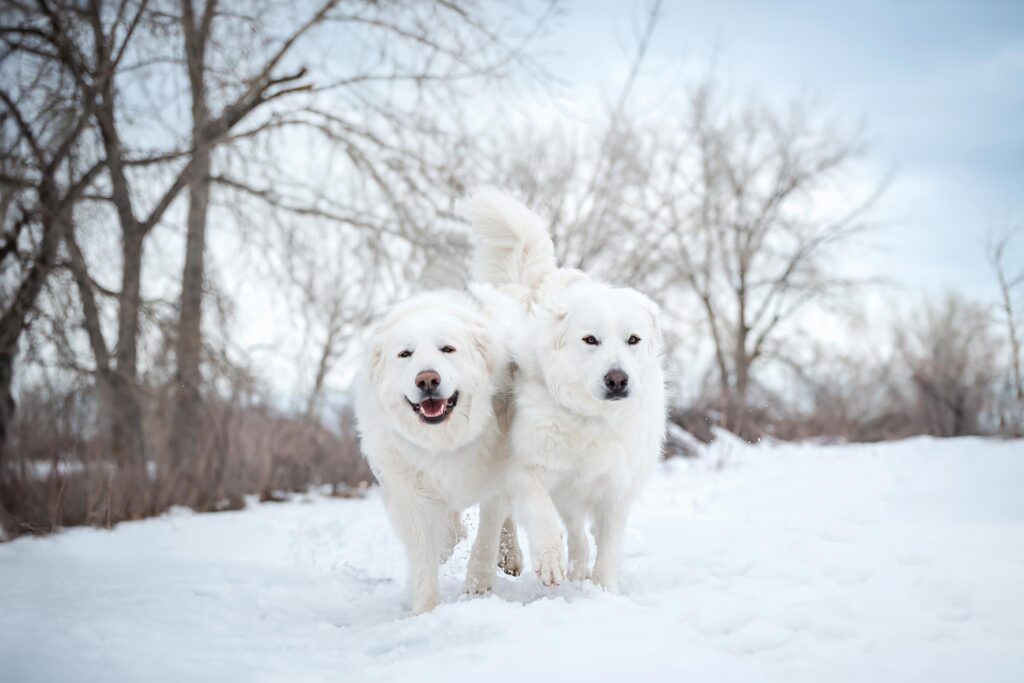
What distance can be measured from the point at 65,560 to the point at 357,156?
5262 mm

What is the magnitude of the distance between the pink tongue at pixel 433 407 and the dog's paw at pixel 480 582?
1049mm

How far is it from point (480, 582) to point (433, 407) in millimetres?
1124

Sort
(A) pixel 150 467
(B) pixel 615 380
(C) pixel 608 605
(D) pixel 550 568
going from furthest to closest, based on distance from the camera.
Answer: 1. (A) pixel 150 467
2. (B) pixel 615 380
3. (D) pixel 550 568
4. (C) pixel 608 605

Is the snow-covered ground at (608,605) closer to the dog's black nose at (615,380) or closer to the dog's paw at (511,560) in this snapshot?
the dog's paw at (511,560)

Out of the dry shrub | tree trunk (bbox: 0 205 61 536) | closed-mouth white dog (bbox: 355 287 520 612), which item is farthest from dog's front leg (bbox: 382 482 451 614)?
tree trunk (bbox: 0 205 61 536)

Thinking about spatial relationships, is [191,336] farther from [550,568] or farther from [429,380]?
[550,568]

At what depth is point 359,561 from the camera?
5887 mm

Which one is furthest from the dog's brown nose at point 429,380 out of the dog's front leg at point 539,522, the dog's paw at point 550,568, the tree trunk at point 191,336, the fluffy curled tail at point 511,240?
the tree trunk at point 191,336

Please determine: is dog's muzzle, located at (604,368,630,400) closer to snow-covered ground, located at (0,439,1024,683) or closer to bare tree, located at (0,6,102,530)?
snow-covered ground, located at (0,439,1024,683)

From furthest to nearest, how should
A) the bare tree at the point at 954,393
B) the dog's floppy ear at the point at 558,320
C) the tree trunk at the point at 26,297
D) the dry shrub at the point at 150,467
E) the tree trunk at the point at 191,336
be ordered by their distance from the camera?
1. the bare tree at the point at 954,393
2. the tree trunk at the point at 191,336
3. the dry shrub at the point at 150,467
4. the tree trunk at the point at 26,297
5. the dog's floppy ear at the point at 558,320

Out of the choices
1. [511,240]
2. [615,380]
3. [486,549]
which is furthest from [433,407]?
[511,240]

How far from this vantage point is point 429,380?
3.70 m

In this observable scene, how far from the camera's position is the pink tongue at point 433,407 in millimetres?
3748

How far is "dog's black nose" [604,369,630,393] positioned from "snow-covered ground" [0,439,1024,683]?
0.95 meters
